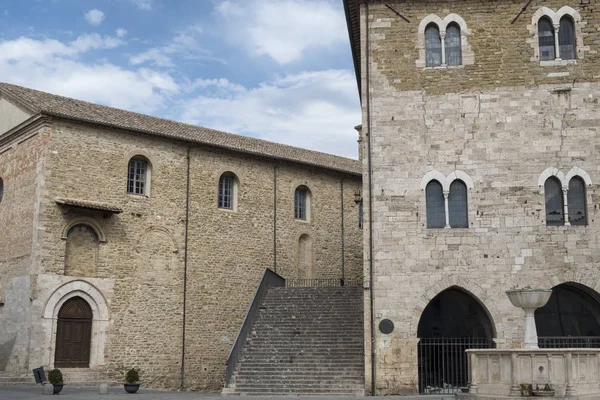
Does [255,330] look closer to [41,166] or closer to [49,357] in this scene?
[49,357]

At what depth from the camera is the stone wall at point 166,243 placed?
79.5ft

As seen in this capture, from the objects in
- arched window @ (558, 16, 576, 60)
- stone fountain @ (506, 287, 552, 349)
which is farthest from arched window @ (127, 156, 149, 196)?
stone fountain @ (506, 287, 552, 349)

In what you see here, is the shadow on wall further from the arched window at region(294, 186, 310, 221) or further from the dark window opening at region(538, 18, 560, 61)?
the dark window opening at region(538, 18, 560, 61)

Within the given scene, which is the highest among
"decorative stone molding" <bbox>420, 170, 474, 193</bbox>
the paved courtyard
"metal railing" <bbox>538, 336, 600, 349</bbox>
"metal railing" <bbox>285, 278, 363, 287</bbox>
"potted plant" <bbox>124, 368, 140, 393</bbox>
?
"decorative stone molding" <bbox>420, 170, 474, 193</bbox>

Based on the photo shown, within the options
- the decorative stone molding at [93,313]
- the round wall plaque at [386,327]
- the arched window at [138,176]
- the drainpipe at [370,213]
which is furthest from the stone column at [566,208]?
the decorative stone molding at [93,313]

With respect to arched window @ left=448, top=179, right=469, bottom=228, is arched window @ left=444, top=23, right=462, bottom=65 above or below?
above

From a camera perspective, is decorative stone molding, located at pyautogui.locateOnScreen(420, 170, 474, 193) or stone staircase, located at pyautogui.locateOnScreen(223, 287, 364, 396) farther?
stone staircase, located at pyautogui.locateOnScreen(223, 287, 364, 396)

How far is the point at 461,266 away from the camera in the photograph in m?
19.6

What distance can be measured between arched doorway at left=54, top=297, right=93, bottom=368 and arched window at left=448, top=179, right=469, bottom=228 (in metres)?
12.3

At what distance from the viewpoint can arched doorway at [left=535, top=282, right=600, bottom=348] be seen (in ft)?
67.2

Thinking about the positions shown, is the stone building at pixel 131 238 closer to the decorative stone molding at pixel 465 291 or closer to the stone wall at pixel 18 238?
the stone wall at pixel 18 238

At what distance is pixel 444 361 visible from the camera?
68.3ft

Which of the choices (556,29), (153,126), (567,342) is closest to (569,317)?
(567,342)

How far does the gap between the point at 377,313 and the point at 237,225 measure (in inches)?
411
